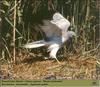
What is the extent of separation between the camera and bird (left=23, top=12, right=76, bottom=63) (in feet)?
18.6

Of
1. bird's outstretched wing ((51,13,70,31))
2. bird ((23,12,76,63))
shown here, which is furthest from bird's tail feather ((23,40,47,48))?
bird's outstretched wing ((51,13,70,31))

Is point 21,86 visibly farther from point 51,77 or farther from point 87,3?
point 87,3

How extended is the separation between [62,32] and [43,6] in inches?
6.8

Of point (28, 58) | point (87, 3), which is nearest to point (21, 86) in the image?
point (28, 58)

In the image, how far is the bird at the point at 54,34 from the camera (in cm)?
567

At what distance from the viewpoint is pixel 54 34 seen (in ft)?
18.6

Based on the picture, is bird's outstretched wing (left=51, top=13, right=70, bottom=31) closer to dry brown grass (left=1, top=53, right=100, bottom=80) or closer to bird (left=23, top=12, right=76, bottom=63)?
bird (left=23, top=12, right=76, bottom=63)

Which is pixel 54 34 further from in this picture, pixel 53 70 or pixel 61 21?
pixel 53 70

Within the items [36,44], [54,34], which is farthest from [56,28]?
[36,44]

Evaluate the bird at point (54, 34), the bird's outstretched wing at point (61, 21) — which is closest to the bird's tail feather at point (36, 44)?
the bird at point (54, 34)

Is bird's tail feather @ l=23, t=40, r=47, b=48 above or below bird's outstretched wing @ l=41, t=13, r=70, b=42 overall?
below

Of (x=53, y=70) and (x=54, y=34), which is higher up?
(x=54, y=34)

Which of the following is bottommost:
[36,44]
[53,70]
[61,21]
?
[53,70]

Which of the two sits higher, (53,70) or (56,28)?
(56,28)
